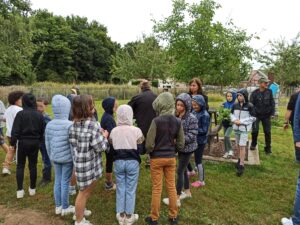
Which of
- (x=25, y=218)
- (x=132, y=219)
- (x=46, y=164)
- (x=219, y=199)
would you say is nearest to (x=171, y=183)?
(x=132, y=219)

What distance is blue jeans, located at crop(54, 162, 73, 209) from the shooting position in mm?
4387

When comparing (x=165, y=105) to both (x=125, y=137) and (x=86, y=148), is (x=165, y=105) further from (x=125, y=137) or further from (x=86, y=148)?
(x=86, y=148)

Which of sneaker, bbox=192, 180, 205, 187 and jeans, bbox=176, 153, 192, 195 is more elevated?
jeans, bbox=176, 153, 192, 195

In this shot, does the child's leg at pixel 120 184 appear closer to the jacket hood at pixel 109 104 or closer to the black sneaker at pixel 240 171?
the jacket hood at pixel 109 104

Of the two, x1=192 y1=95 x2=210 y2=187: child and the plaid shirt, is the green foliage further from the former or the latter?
the plaid shirt

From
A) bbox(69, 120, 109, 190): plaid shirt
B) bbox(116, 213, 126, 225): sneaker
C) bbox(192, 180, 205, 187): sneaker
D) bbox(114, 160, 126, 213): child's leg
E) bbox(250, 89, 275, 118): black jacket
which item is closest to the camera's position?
bbox(69, 120, 109, 190): plaid shirt

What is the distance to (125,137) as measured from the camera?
410 cm

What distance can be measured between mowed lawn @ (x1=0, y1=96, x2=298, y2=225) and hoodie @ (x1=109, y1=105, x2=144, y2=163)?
1060 millimetres

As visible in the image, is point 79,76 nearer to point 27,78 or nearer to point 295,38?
point 27,78

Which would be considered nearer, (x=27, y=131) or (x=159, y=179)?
(x=159, y=179)

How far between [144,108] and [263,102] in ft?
12.1

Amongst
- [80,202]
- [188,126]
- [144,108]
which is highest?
[144,108]

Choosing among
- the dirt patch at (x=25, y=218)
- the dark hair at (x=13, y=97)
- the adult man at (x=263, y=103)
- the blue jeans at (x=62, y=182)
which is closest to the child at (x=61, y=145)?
the blue jeans at (x=62, y=182)

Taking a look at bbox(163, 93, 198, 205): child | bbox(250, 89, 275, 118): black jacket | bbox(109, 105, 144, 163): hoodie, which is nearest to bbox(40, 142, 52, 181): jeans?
bbox(109, 105, 144, 163): hoodie
